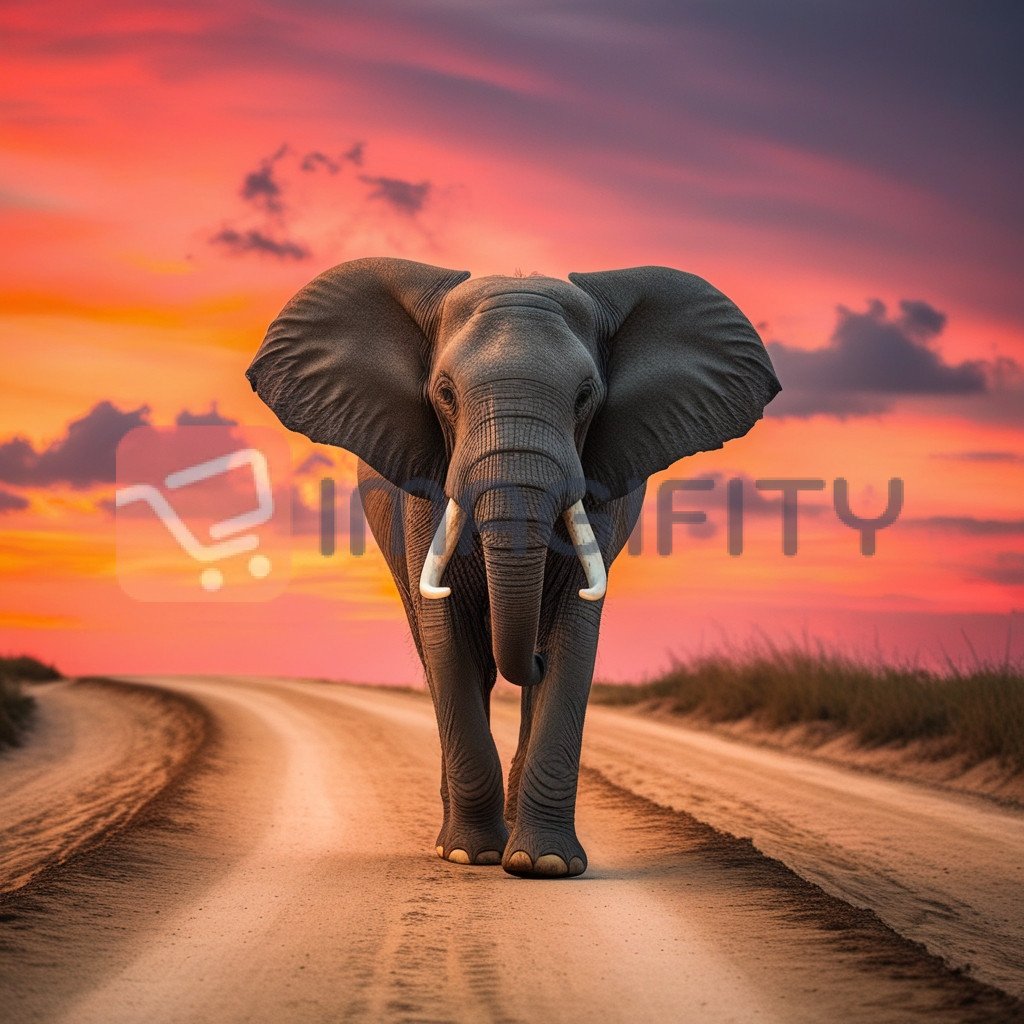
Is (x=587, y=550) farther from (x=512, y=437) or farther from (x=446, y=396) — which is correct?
(x=446, y=396)

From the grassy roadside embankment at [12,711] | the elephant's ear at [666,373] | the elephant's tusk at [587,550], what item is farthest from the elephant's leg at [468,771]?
the grassy roadside embankment at [12,711]

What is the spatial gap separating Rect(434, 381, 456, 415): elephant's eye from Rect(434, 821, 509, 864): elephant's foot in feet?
9.53

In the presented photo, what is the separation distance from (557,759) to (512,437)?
2.22 metres

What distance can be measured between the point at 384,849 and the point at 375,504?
2799 mm

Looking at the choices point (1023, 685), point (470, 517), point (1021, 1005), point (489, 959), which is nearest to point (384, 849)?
point (470, 517)

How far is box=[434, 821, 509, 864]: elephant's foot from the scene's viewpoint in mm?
10000

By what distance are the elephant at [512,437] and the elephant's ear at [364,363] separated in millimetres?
14

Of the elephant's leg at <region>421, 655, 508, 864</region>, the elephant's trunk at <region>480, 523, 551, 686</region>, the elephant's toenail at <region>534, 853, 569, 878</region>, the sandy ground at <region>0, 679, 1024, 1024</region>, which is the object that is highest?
the elephant's trunk at <region>480, 523, 551, 686</region>

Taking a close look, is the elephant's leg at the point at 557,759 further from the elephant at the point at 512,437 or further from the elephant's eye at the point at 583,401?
the elephant's eye at the point at 583,401

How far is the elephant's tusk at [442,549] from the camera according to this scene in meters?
8.93

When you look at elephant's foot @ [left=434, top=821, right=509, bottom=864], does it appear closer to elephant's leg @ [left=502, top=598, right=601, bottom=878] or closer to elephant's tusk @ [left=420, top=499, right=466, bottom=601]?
elephant's leg @ [left=502, top=598, right=601, bottom=878]

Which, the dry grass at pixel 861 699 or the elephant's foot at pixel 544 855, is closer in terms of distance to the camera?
the elephant's foot at pixel 544 855

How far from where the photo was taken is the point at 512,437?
8492mm

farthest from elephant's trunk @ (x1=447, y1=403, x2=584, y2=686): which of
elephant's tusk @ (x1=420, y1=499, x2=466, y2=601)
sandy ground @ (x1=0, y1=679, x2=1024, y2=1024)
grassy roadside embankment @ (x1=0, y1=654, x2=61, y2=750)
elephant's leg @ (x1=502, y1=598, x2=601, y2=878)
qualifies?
grassy roadside embankment @ (x1=0, y1=654, x2=61, y2=750)
